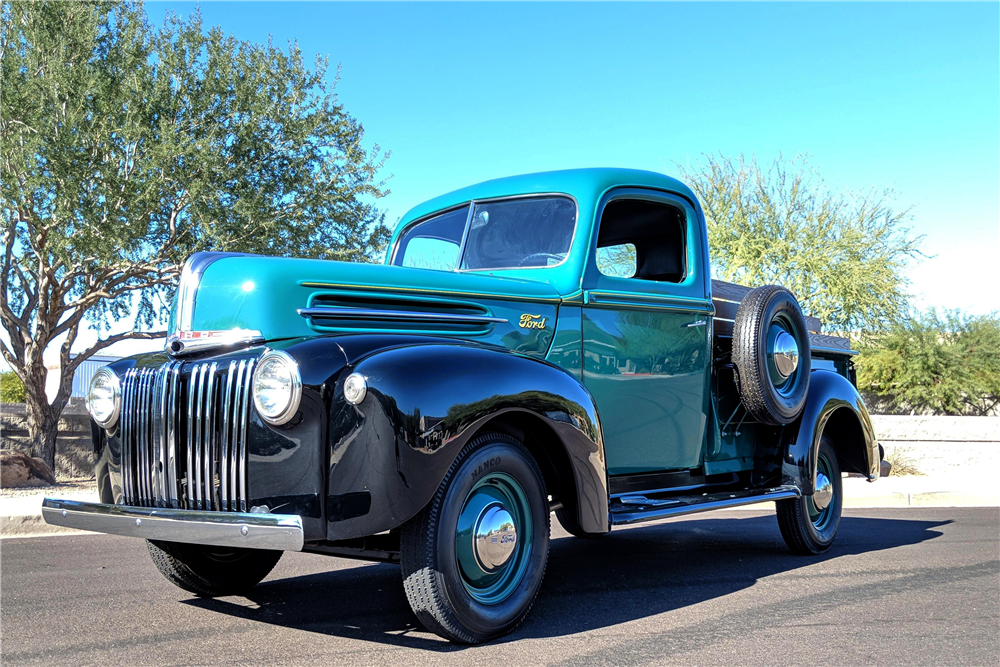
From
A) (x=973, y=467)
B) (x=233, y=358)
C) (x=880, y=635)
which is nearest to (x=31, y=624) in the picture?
(x=233, y=358)

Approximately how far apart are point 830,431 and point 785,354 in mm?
1440

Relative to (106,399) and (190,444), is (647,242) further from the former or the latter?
(106,399)

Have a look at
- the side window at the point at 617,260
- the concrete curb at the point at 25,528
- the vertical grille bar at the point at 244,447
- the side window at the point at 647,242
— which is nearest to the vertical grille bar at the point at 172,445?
the vertical grille bar at the point at 244,447

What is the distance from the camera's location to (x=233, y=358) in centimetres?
346

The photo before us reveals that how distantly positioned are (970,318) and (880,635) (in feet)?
67.9

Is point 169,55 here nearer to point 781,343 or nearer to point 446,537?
point 781,343

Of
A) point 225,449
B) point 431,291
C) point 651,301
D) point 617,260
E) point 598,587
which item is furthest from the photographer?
point 617,260

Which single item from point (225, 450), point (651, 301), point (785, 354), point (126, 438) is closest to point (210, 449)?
point (225, 450)

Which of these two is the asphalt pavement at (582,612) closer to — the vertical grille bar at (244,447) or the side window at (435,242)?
the vertical grille bar at (244,447)

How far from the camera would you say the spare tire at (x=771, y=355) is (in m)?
5.28

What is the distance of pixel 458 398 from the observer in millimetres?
3424

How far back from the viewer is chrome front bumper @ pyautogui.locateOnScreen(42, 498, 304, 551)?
120 inches

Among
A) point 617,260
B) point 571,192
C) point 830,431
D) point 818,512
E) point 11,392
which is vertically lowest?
point 818,512

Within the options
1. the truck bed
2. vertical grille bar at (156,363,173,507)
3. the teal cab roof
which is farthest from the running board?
vertical grille bar at (156,363,173,507)
